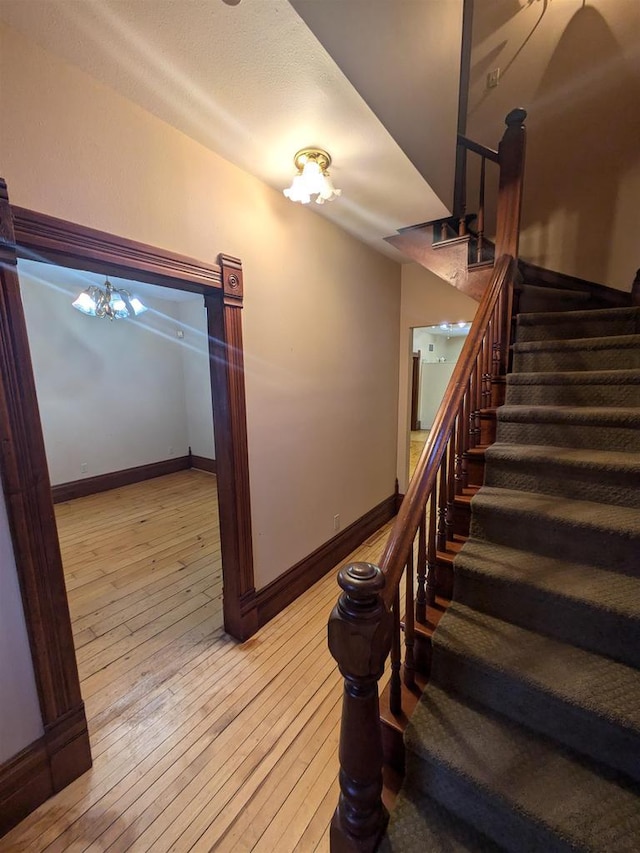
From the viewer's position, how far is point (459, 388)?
1.42 m

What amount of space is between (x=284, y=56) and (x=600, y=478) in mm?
2055

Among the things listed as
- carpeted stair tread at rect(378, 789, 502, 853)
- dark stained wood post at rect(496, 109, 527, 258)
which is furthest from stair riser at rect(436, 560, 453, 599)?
dark stained wood post at rect(496, 109, 527, 258)


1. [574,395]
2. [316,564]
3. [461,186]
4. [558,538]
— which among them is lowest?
[316,564]

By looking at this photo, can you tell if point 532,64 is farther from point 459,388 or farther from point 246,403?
point 246,403

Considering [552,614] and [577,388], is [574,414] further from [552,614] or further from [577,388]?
[552,614]

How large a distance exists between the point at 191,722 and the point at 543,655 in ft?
5.18

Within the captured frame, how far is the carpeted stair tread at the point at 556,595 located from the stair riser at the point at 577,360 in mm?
1221

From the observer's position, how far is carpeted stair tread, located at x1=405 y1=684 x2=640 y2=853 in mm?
877

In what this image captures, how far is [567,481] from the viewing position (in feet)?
5.22

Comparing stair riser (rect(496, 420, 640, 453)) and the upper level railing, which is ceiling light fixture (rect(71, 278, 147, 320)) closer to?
the upper level railing

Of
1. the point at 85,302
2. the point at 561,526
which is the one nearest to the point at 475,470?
the point at 561,526

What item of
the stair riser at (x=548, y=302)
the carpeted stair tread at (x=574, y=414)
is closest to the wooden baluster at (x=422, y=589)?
the carpeted stair tread at (x=574, y=414)

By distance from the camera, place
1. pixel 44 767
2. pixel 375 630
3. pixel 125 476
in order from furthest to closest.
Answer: pixel 125 476 → pixel 44 767 → pixel 375 630

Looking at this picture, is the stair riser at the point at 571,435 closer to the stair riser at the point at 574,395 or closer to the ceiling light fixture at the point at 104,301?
the stair riser at the point at 574,395
